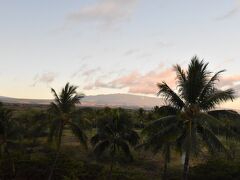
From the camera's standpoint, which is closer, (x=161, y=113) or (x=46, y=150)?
(x=161, y=113)

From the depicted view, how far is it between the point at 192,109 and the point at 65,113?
15.8 metres

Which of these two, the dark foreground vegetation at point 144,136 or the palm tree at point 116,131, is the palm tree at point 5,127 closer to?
the dark foreground vegetation at point 144,136

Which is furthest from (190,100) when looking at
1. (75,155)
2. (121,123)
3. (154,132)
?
(75,155)

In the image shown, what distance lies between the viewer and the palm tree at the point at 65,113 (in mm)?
35250

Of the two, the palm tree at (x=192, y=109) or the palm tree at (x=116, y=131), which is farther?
the palm tree at (x=116, y=131)

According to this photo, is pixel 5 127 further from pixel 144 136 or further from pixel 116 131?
pixel 144 136

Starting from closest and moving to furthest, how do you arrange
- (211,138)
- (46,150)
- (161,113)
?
(211,138), (161,113), (46,150)

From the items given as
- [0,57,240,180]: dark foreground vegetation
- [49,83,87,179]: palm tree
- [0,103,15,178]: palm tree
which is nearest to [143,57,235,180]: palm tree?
[0,57,240,180]: dark foreground vegetation

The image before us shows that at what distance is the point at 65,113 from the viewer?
117ft

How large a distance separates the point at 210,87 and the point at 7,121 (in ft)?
85.6

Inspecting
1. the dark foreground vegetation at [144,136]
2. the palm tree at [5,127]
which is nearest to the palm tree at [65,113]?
the dark foreground vegetation at [144,136]

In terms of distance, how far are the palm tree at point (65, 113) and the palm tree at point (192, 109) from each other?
12.1 m

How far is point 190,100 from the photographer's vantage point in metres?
25.8

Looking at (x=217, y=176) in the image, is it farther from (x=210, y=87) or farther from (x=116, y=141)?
(x=210, y=87)
